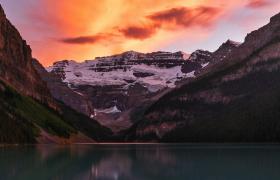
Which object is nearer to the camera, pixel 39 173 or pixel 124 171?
pixel 39 173

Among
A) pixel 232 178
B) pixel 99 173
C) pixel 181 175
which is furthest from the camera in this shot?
pixel 99 173

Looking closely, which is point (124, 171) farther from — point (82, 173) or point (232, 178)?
point (232, 178)

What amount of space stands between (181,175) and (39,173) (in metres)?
17.0

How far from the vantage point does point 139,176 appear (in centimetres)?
6594

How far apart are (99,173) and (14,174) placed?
11.4m

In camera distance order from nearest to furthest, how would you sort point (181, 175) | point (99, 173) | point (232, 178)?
point (232, 178), point (181, 175), point (99, 173)

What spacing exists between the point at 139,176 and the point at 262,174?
47.1ft

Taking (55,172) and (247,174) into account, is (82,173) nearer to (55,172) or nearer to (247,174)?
(55,172)

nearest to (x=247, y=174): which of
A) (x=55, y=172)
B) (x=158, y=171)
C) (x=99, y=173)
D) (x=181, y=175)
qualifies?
(x=181, y=175)

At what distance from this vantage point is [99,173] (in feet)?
233

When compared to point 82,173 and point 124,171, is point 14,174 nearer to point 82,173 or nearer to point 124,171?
point 82,173

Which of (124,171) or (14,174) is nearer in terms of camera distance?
(14,174)

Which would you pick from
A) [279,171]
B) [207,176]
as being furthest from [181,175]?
[279,171]

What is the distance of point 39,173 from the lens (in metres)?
68.0
